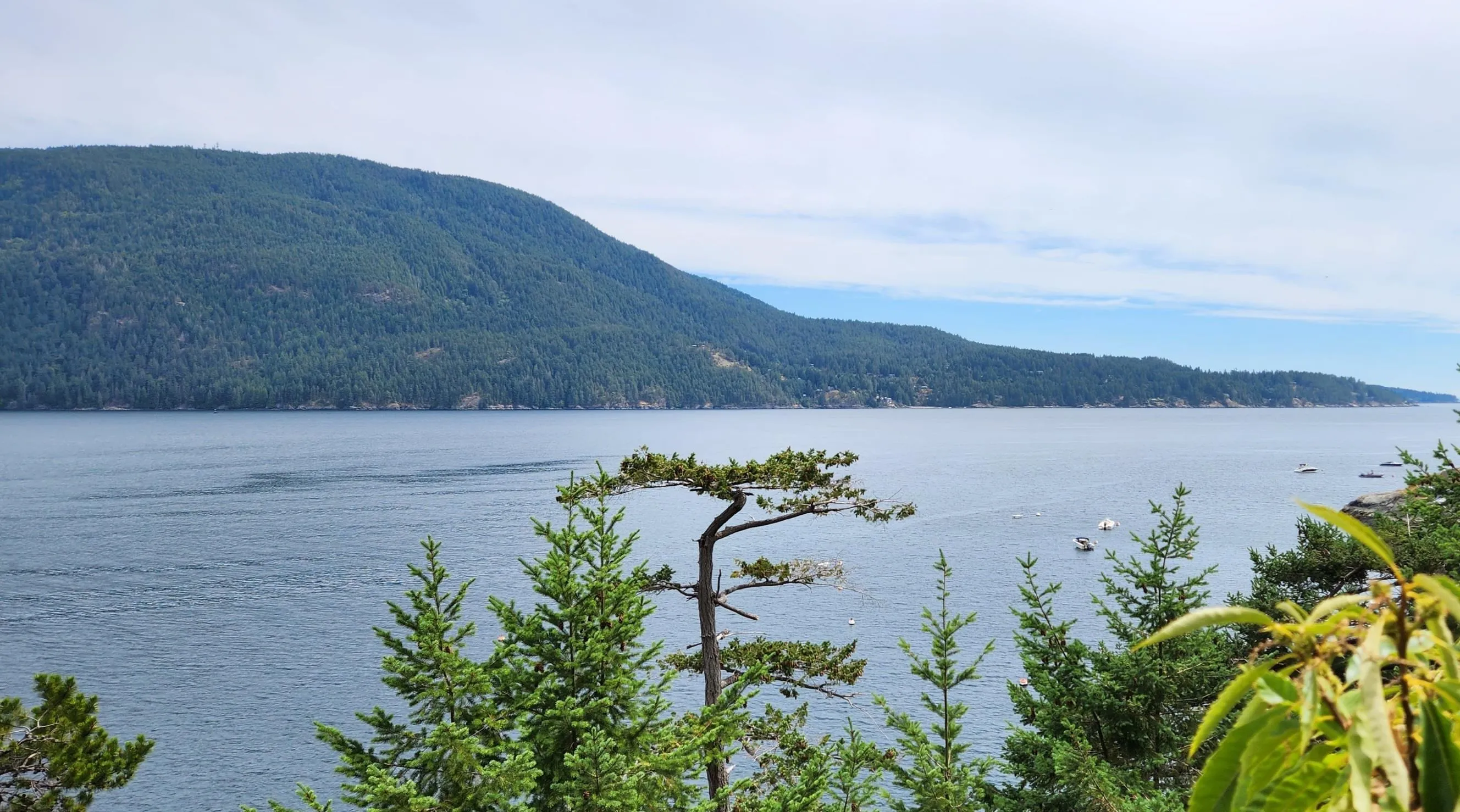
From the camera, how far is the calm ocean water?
124 ft

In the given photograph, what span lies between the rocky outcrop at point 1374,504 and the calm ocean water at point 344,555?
44.4 ft

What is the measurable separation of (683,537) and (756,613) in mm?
20628

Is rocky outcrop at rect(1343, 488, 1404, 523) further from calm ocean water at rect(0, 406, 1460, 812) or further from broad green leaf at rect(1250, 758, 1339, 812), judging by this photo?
broad green leaf at rect(1250, 758, 1339, 812)

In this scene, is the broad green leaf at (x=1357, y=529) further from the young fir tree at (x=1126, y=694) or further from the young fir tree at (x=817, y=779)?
the young fir tree at (x=1126, y=694)

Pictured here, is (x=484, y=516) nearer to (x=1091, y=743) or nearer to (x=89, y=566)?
(x=89, y=566)

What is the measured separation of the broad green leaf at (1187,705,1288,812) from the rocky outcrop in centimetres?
3107

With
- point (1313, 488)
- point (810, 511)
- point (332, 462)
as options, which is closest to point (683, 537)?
point (810, 511)

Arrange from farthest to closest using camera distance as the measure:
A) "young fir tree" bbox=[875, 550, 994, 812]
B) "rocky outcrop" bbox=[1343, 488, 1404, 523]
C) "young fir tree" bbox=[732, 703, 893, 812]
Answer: "rocky outcrop" bbox=[1343, 488, 1404, 523]
"young fir tree" bbox=[875, 550, 994, 812]
"young fir tree" bbox=[732, 703, 893, 812]

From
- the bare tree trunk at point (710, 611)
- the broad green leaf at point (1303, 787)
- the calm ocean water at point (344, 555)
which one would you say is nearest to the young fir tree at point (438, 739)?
the bare tree trunk at point (710, 611)

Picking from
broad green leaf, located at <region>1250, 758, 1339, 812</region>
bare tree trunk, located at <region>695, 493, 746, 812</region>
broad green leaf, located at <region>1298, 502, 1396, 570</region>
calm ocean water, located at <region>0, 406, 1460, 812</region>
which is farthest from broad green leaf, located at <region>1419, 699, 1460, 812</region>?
A: calm ocean water, located at <region>0, 406, 1460, 812</region>

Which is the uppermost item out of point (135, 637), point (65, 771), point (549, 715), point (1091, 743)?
point (549, 715)

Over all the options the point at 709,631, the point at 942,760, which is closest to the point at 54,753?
the point at 709,631

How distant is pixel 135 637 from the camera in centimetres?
4697

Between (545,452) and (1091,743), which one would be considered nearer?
(1091,743)
